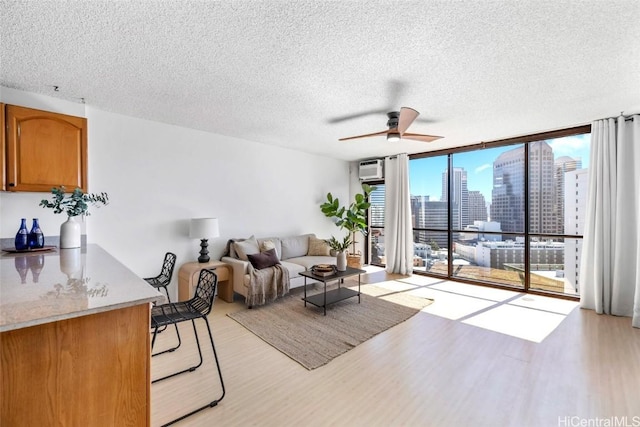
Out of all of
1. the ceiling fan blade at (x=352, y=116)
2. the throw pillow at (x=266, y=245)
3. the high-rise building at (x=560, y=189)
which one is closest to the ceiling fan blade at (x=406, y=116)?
the ceiling fan blade at (x=352, y=116)

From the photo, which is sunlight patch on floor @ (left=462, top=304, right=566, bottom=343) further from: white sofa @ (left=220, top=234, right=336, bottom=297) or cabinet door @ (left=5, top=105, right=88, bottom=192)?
cabinet door @ (left=5, top=105, right=88, bottom=192)

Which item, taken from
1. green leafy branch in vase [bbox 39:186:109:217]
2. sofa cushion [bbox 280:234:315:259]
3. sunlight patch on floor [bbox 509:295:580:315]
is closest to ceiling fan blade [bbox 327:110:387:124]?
sofa cushion [bbox 280:234:315:259]

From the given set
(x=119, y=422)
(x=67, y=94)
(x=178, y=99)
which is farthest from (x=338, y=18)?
(x=67, y=94)

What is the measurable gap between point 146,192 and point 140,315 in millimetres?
3005

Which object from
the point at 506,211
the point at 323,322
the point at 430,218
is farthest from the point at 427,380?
the point at 430,218

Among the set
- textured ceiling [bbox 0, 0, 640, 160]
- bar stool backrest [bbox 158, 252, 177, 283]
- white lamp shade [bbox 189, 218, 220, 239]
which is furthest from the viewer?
white lamp shade [bbox 189, 218, 220, 239]

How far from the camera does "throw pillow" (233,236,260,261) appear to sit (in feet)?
13.7

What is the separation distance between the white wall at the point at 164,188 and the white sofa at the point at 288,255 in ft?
1.03

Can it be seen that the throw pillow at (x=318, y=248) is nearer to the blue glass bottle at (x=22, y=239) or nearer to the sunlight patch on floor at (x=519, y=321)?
the sunlight patch on floor at (x=519, y=321)

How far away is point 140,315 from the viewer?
1.25m

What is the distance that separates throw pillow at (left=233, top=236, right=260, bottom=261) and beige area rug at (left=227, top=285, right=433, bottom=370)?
83 cm

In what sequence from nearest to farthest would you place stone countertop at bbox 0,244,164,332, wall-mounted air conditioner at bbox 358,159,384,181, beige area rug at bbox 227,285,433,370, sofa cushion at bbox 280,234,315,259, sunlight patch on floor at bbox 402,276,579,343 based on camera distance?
stone countertop at bbox 0,244,164,332, beige area rug at bbox 227,285,433,370, sunlight patch on floor at bbox 402,276,579,343, sofa cushion at bbox 280,234,315,259, wall-mounted air conditioner at bbox 358,159,384,181

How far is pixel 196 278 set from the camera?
3.72 meters

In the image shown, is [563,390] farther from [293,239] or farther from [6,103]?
[6,103]
